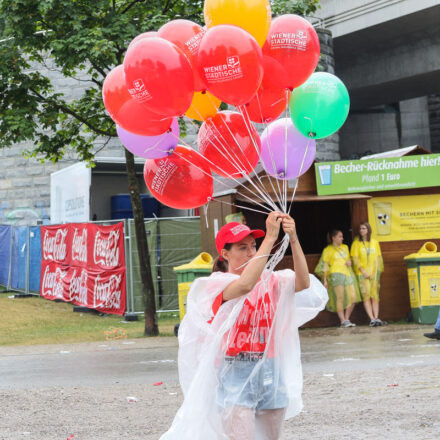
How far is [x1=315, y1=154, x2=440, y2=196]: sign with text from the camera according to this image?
1419cm

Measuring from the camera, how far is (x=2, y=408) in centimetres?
759

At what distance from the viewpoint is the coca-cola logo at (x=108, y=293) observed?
17.1 meters

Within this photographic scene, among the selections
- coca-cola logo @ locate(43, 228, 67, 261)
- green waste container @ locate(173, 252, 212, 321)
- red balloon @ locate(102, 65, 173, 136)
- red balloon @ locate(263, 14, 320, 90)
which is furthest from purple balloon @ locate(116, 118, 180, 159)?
coca-cola logo @ locate(43, 228, 67, 261)

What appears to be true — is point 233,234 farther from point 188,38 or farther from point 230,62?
point 188,38

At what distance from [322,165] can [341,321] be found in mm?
2787

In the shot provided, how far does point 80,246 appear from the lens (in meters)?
18.7

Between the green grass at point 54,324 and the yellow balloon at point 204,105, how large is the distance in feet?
27.7

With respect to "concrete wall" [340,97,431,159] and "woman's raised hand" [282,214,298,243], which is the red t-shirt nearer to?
"woman's raised hand" [282,214,298,243]

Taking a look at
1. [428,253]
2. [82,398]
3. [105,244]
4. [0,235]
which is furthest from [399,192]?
[0,235]

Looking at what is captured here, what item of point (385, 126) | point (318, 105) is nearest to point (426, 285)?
point (318, 105)

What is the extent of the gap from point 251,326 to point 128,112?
→ 195 cm

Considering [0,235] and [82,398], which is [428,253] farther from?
[0,235]

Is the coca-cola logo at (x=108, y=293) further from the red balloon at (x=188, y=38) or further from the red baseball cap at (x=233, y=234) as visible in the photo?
the red baseball cap at (x=233, y=234)

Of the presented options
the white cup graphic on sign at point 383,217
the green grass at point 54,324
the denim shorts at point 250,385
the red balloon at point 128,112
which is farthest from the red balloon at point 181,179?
the white cup graphic on sign at point 383,217
